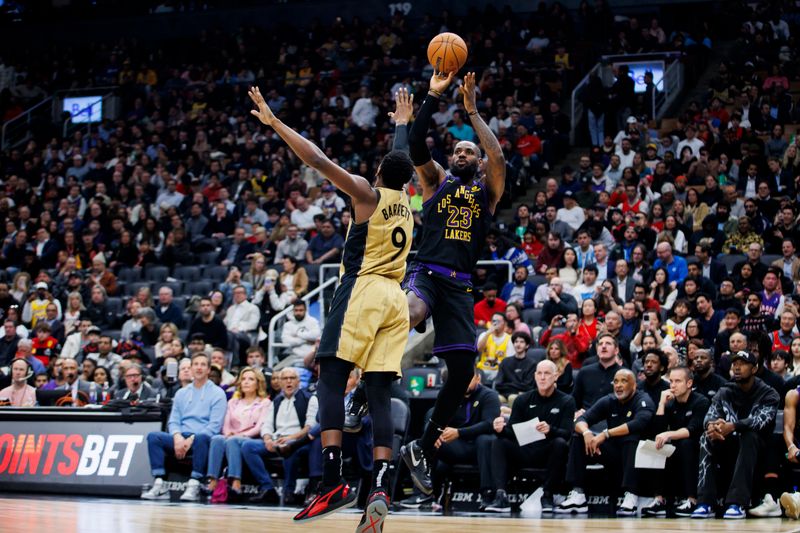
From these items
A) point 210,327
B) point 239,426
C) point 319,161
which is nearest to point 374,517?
point 319,161

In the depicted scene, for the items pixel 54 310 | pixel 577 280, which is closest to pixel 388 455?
pixel 577 280

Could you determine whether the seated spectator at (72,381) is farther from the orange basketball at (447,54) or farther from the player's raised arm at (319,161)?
the player's raised arm at (319,161)

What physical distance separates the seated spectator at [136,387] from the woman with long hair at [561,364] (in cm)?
474

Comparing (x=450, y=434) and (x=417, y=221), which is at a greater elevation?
(x=417, y=221)

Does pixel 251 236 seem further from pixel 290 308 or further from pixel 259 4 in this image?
pixel 259 4

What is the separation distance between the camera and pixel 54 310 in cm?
1706

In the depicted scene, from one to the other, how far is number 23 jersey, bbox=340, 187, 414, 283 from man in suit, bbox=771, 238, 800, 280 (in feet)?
26.3

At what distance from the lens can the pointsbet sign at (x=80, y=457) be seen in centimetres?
1190

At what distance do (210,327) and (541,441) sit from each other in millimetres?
5974

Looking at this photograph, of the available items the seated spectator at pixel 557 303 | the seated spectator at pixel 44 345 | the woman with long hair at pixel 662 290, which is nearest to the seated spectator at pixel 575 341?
the seated spectator at pixel 557 303

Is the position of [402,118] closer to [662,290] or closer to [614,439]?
[614,439]

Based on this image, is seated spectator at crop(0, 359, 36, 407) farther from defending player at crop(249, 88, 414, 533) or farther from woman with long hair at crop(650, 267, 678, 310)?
defending player at crop(249, 88, 414, 533)

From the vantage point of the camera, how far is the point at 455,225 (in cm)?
737

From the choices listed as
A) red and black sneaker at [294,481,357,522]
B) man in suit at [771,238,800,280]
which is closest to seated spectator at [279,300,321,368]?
man in suit at [771,238,800,280]
